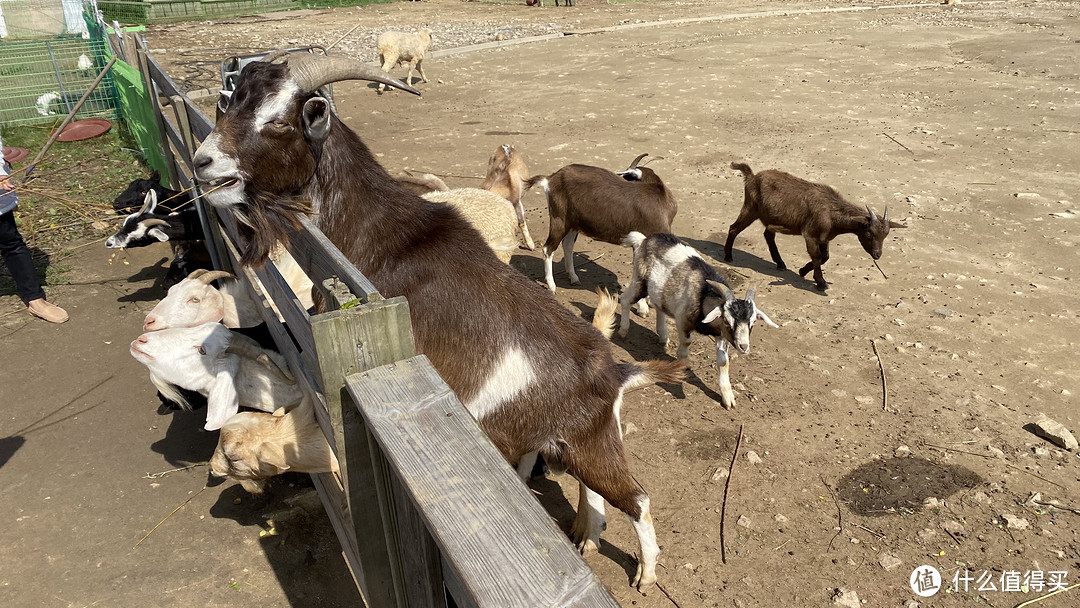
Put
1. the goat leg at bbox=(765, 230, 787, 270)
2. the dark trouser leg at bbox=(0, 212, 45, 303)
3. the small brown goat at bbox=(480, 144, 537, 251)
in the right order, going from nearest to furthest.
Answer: the dark trouser leg at bbox=(0, 212, 45, 303), the goat leg at bbox=(765, 230, 787, 270), the small brown goat at bbox=(480, 144, 537, 251)

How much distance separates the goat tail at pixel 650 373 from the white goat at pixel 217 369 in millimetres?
1784

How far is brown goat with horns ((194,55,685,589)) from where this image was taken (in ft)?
10.1

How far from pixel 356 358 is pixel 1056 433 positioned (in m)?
5.10

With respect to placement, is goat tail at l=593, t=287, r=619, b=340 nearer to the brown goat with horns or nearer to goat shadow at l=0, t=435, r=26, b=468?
the brown goat with horns

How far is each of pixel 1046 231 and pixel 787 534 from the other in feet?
20.4

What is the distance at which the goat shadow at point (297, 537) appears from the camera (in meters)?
3.55

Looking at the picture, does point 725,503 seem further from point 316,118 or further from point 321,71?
point 321,71

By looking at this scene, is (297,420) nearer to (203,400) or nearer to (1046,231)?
(203,400)

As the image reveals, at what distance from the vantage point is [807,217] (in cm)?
744

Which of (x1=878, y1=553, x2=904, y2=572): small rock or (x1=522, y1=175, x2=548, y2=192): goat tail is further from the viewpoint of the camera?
(x1=522, y1=175, x2=548, y2=192): goat tail

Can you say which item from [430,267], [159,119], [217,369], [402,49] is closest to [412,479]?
[430,267]

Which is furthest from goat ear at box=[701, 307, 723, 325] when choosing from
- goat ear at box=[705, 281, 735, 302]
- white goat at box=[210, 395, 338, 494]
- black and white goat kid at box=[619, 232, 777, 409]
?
white goat at box=[210, 395, 338, 494]

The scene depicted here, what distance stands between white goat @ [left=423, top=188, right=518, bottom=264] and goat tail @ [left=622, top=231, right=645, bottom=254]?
120 cm

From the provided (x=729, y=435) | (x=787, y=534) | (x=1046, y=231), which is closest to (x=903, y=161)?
(x=1046, y=231)
